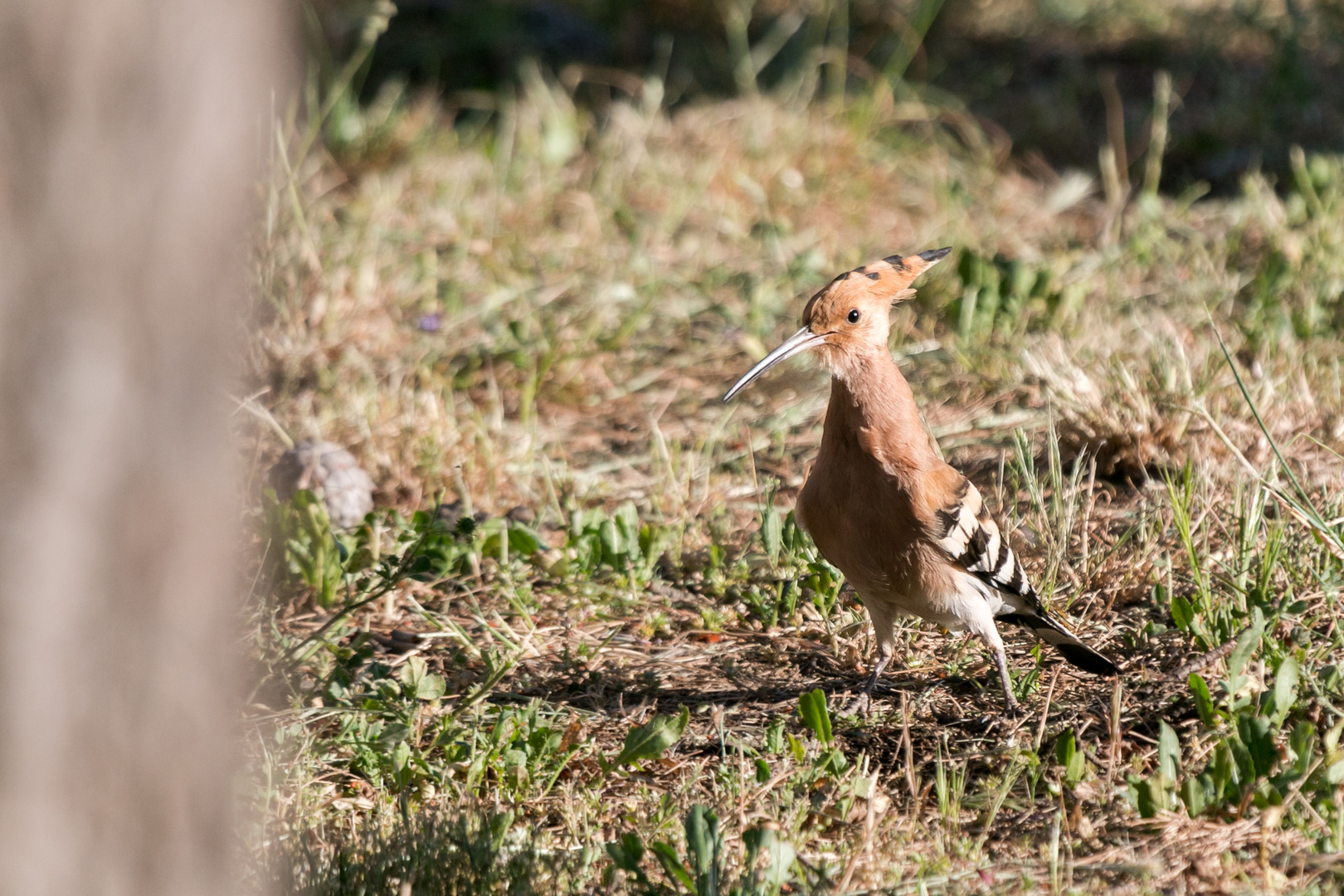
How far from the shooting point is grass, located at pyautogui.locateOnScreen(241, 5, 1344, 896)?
2240 mm

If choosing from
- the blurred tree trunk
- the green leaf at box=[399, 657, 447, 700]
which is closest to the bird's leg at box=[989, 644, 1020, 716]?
the green leaf at box=[399, 657, 447, 700]

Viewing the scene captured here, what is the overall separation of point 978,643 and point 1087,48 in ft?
19.1

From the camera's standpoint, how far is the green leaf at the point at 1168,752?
2.26m

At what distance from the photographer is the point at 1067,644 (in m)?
2.80

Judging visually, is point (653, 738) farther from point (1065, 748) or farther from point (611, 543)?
point (611, 543)

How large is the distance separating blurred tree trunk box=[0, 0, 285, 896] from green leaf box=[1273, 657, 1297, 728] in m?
1.90

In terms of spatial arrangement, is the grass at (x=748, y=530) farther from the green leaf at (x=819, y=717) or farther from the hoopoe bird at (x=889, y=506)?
the hoopoe bird at (x=889, y=506)

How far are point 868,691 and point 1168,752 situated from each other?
671mm

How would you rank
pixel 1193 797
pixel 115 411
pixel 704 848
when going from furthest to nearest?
pixel 1193 797 → pixel 704 848 → pixel 115 411

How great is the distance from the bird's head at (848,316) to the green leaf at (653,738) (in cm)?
74

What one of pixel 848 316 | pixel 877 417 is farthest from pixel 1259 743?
pixel 848 316

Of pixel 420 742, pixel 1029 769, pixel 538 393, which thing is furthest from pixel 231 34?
pixel 538 393

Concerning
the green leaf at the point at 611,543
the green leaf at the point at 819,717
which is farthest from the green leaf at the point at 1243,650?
the green leaf at the point at 611,543

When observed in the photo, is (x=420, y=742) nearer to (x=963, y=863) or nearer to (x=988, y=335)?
(x=963, y=863)
